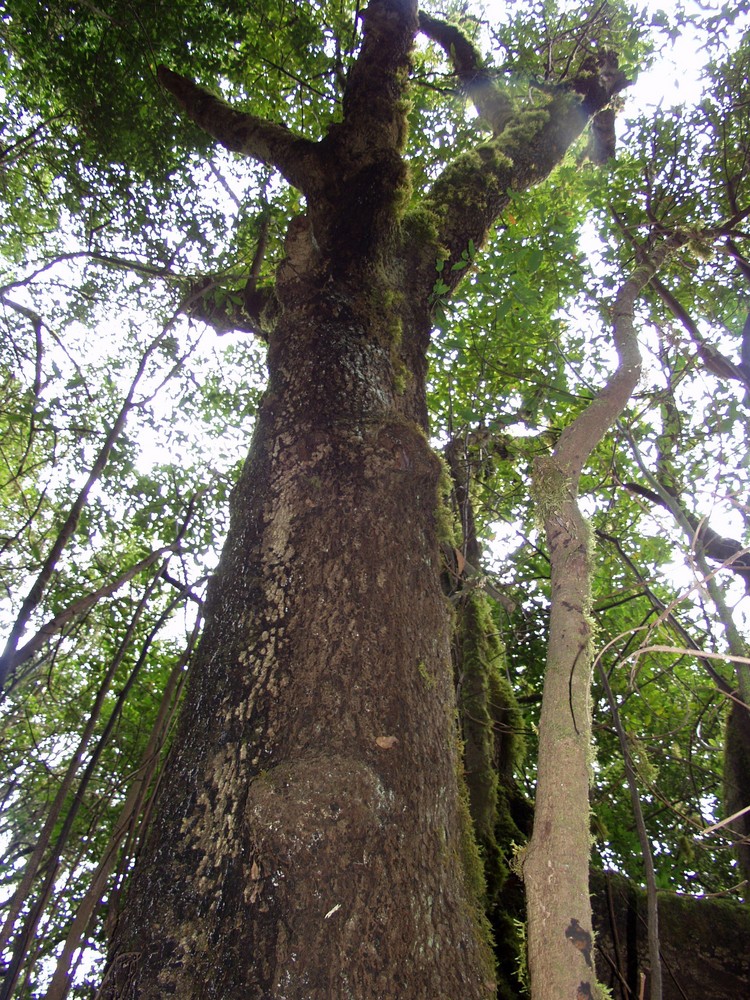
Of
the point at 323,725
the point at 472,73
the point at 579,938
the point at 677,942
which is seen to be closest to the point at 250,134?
the point at 472,73

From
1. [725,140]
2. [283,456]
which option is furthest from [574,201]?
[283,456]

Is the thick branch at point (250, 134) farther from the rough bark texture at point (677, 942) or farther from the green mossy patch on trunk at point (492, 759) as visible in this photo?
the rough bark texture at point (677, 942)

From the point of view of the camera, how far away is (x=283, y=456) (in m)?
2.08

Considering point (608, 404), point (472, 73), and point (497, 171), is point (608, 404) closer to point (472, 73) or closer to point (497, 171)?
point (497, 171)

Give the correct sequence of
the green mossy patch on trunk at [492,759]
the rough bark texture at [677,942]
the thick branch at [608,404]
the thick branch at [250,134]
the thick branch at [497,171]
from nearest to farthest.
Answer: the thick branch at [608,404] → the green mossy patch on trunk at [492,759] → the rough bark texture at [677,942] → the thick branch at [250,134] → the thick branch at [497,171]

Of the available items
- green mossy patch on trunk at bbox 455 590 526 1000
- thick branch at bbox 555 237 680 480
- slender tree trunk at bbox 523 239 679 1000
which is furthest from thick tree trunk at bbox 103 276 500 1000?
green mossy patch on trunk at bbox 455 590 526 1000

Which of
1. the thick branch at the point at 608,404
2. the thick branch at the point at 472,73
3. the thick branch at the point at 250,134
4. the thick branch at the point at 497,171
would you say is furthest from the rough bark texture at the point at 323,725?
the thick branch at the point at 472,73

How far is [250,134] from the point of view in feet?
11.1

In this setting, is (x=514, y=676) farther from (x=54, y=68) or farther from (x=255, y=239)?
(x=54, y=68)

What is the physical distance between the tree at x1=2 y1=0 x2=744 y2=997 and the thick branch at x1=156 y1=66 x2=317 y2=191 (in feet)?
0.06

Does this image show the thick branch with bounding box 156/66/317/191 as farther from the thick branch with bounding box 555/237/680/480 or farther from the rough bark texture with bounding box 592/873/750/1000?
the rough bark texture with bounding box 592/873/750/1000

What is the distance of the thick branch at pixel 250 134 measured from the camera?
312cm

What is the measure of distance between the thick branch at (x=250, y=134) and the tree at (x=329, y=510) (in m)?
0.02

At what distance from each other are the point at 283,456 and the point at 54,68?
456 cm
